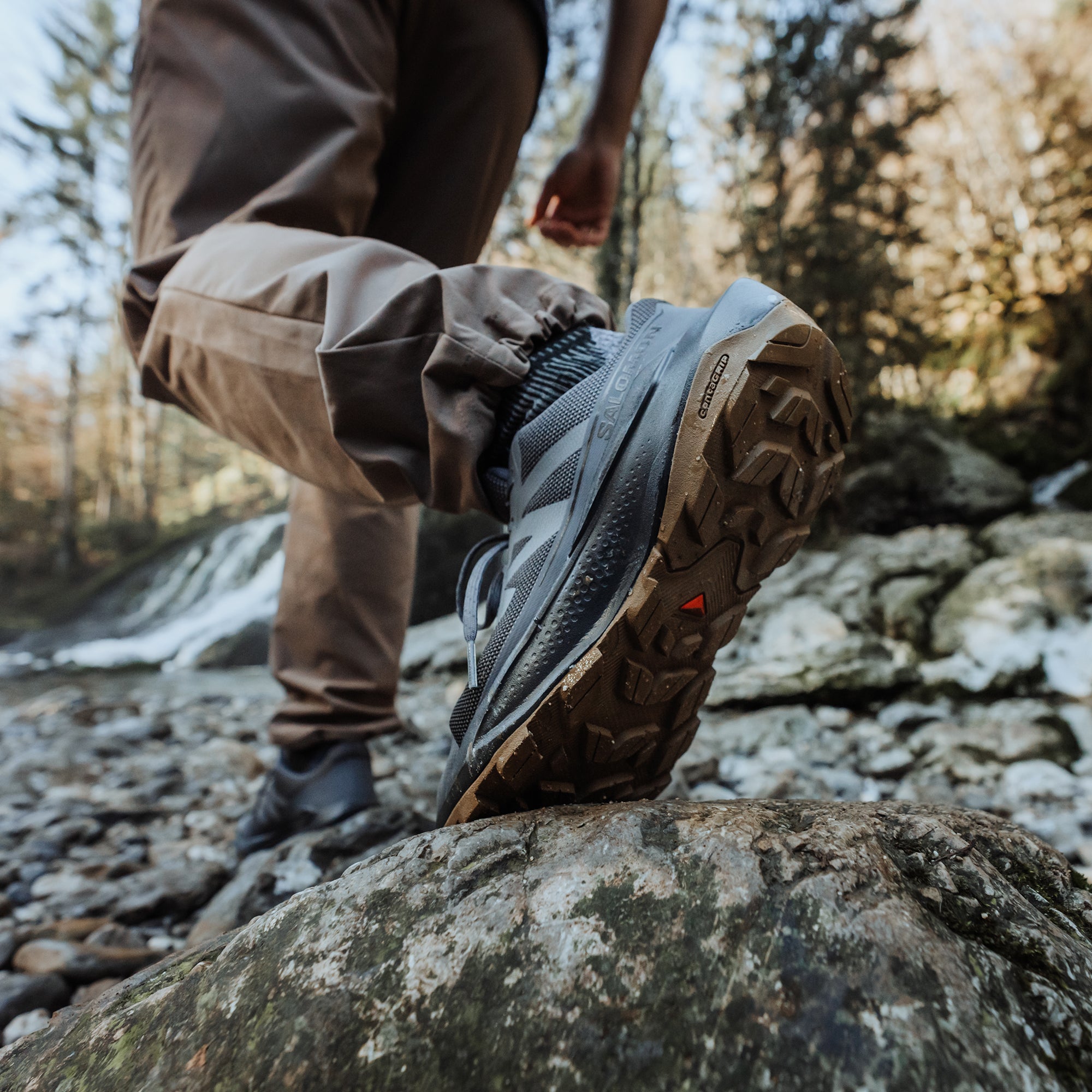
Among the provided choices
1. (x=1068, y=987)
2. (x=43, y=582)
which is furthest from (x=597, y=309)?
(x=43, y=582)

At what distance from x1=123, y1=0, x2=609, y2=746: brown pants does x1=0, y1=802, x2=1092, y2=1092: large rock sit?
476mm

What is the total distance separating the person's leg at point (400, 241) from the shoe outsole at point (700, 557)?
0.66 m

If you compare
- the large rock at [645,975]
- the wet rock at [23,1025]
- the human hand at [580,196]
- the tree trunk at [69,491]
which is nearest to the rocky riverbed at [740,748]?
the wet rock at [23,1025]

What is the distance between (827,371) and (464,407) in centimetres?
41

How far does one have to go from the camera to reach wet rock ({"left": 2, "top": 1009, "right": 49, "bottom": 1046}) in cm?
95

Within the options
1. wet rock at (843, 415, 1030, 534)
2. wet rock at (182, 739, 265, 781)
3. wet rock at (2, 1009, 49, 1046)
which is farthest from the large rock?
wet rock at (843, 415, 1030, 534)

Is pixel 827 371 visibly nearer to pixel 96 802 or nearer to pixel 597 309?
pixel 597 309

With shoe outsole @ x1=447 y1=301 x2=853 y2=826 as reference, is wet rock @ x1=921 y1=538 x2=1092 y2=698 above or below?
below

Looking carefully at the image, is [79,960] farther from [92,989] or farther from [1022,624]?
[1022,624]

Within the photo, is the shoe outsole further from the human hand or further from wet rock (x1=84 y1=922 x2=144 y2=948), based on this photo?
the human hand

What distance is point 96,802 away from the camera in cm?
184

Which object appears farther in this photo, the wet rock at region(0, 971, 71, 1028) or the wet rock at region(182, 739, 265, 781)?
the wet rock at region(182, 739, 265, 781)

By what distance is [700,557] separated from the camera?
784mm

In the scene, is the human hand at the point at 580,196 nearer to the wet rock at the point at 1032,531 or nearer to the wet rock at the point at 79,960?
the wet rock at the point at 79,960
